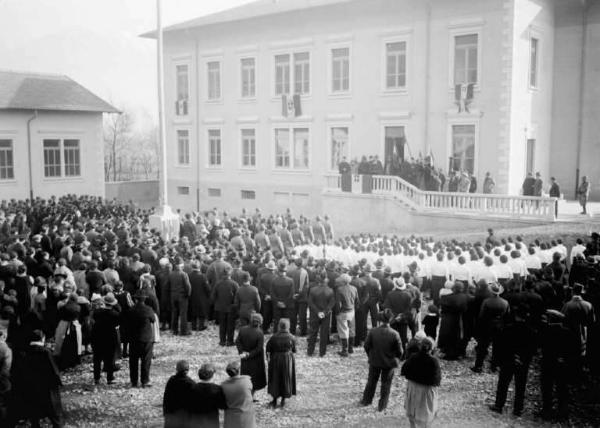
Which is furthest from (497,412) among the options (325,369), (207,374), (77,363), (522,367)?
(77,363)

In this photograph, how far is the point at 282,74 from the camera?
33.2 m

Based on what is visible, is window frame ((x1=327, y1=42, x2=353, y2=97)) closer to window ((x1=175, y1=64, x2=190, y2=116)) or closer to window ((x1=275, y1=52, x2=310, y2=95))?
window ((x1=275, y1=52, x2=310, y2=95))

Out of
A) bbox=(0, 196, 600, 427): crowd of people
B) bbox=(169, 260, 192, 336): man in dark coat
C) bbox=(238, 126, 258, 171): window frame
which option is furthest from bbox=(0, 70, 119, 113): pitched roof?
bbox=(169, 260, 192, 336): man in dark coat

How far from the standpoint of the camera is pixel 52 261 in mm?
16109

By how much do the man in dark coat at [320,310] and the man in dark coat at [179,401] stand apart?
14.9 ft

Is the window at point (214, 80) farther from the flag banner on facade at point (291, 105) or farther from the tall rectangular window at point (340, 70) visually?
the tall rectangular window at point (340, 70)

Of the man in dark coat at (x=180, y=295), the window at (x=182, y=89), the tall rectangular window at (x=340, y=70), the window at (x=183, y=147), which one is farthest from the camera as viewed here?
the window at (x=183, y=147)

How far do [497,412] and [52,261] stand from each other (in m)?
11.5

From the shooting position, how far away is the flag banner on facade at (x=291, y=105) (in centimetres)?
3219

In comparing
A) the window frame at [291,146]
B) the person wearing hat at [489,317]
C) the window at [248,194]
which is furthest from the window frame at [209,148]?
the person wearing hat at [489,317]

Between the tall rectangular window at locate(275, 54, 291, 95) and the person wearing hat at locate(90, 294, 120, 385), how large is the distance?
23.8 meters

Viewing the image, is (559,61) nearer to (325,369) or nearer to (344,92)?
(344,92)

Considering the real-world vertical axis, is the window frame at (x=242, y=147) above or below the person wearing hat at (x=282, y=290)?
above

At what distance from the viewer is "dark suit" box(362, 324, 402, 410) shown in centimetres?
947
